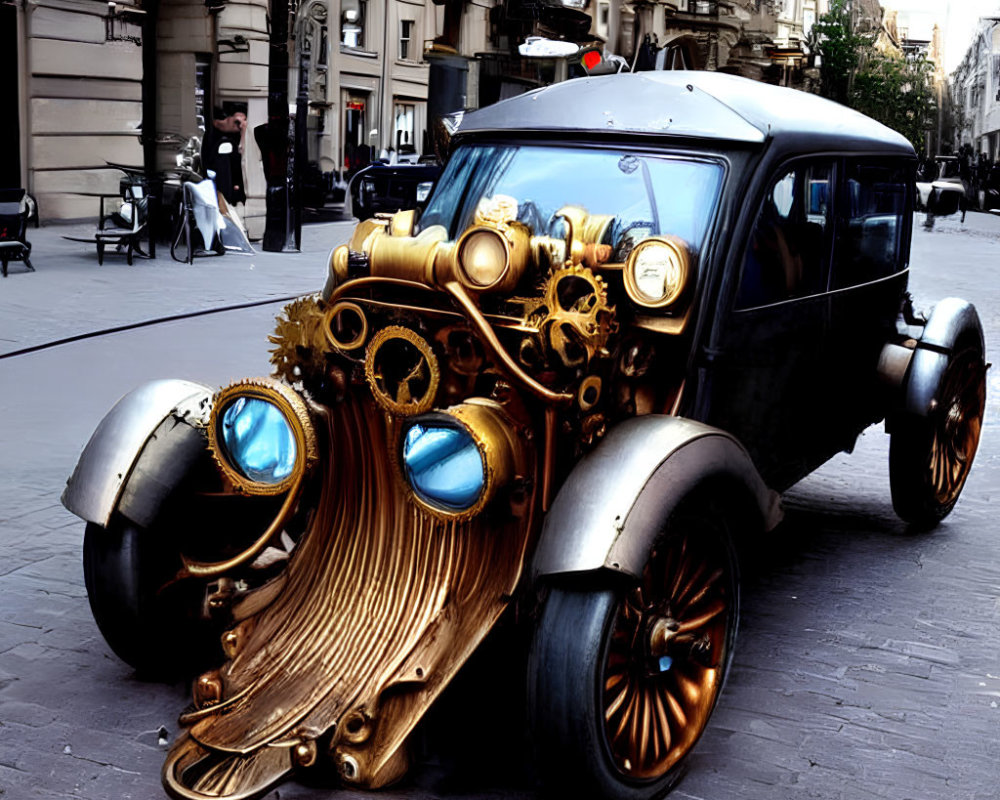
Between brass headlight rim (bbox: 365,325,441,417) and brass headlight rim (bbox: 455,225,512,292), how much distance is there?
20 cm

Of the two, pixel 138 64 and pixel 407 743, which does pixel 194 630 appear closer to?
pixel 407 743

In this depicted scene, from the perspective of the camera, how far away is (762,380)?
455 cm

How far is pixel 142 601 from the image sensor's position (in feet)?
13.1

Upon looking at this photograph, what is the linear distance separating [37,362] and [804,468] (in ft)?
22.0

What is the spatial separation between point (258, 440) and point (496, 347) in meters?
0.76

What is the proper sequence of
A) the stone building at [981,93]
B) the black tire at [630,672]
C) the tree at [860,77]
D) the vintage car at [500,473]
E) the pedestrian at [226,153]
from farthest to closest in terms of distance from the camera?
the stone building at [981,93] → the tree at [860,77] → the pedestrian at [226,153] → the vintage car at [500,473] → the black tire at [630,672]

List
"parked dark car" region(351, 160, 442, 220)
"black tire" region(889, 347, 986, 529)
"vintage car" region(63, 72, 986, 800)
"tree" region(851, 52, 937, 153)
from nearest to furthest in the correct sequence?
"vintage car" region(63, 72, 986, 800), "black tire" region(889, 347, 986, 529), "parked dark car" region(351, 160, 442, 220), "tree" region(851, 52, 937, 153)

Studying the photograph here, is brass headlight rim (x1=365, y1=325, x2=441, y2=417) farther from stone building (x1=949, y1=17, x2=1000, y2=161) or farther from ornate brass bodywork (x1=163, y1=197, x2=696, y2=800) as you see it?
stone building (x1=949, y1=17, x2=1000, y2=161)

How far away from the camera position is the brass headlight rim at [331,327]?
12.1ft

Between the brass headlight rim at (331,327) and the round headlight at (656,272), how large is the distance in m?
0.75

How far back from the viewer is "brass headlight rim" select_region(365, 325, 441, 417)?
11.8 ft

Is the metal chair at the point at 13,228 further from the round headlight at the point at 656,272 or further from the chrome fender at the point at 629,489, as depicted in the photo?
the chrome fender at the point at 629,489

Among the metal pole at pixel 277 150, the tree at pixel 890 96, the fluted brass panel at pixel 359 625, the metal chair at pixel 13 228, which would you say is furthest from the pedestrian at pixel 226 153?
the tree at pixel 890 96

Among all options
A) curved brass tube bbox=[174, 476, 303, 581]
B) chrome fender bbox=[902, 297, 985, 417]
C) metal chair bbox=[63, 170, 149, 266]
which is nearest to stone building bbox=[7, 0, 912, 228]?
metal chair bbox=[63, 170, 149, 266]
